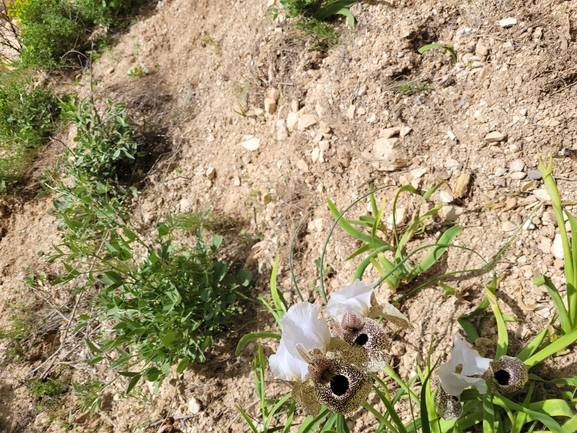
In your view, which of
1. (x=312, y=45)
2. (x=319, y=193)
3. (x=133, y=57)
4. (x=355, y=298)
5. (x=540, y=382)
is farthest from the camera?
(x=133, y=57)

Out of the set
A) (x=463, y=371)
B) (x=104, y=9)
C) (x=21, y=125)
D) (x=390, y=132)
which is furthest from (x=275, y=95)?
(x=104, y=9)

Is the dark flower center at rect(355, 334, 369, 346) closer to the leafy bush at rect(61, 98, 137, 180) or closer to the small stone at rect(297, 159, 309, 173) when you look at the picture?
the small stone at rect(297, 159, 309, 173)

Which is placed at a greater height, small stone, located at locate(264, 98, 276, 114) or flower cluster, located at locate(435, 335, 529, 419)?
small stone, located at locate(264, 98, 276, 114)

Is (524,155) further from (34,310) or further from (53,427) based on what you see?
(34,310)

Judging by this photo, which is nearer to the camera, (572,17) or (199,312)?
(572,17)

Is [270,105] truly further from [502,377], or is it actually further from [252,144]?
[502,377]

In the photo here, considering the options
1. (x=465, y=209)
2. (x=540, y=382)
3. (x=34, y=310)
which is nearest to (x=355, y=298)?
(x=540, y=382)

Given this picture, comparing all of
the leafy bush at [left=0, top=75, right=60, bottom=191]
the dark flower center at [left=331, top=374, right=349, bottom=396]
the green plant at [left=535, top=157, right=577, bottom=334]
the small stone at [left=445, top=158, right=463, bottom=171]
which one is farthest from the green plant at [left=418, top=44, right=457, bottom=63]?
the leafy bush at [left=0, top=75, right=60, bottom=191]
